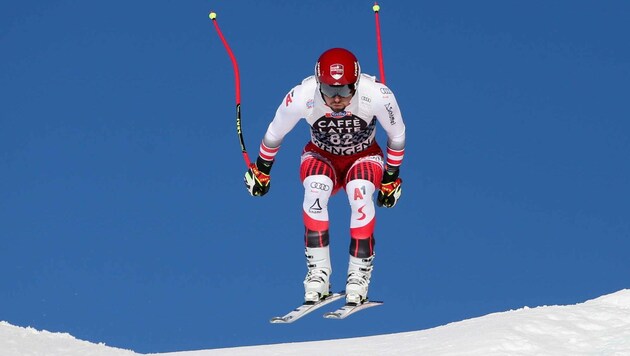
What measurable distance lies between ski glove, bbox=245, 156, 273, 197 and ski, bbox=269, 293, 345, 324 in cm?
135

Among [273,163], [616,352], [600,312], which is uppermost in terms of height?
[273,163]

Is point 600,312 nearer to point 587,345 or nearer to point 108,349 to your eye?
point 587,345

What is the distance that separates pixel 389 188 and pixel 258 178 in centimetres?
140

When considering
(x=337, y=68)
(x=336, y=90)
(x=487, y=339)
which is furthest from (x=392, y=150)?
(x=487, y=339)

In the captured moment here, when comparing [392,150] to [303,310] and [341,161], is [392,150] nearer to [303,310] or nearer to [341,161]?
[341,161]

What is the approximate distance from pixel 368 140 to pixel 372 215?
0.83 meters

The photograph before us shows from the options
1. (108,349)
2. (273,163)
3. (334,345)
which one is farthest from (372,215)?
(108,349)

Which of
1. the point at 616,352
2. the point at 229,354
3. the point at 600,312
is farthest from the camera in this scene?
the point at 229,354

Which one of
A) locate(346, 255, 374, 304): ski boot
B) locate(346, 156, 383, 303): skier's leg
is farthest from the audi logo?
locate(346, 255, 374, 304): ski boot

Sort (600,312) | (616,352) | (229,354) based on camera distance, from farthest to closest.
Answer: (229,354) < (600,312) < (616,352)

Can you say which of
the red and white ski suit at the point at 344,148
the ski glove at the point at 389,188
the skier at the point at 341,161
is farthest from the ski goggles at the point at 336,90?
the ski glove at the point at 389,188

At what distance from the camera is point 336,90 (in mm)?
11703

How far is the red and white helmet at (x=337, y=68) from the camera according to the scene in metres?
11.6

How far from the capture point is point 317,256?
485 inches
